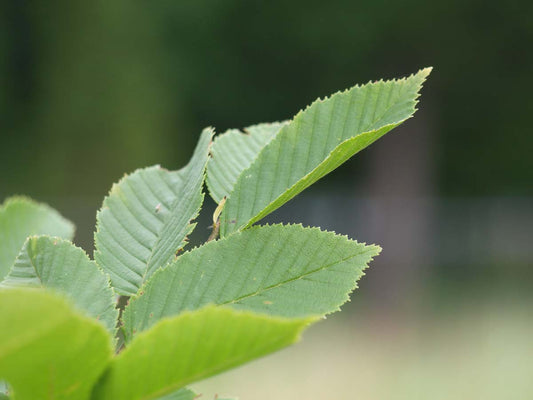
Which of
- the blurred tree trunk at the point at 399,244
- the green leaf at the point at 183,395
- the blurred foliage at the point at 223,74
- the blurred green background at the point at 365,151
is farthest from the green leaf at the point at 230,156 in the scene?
the blurred foliage at the point at 223,74

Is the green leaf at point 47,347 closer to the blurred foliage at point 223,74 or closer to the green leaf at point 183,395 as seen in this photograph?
the green leaf at point 183,395

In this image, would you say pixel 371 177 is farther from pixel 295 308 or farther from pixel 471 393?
pixel 295 308

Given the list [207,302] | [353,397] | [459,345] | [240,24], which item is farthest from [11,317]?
[240,24]

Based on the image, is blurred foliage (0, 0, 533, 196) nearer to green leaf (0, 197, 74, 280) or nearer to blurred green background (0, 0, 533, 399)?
blurred green background (0, 0, 533, 399)

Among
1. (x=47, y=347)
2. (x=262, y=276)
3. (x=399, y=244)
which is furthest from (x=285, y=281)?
(x=399, y=244)

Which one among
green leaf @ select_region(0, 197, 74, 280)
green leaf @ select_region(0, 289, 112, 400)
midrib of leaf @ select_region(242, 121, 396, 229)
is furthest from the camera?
green leaf @ select_region(0, 197, 74, 280)

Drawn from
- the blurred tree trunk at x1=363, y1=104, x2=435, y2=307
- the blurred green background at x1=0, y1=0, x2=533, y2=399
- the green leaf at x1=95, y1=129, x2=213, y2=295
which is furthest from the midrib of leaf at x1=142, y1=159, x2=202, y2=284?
the blurred tree trunk at x1=363, y1=104, x2=435, y2=307

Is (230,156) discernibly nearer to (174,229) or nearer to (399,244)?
(174,229)
